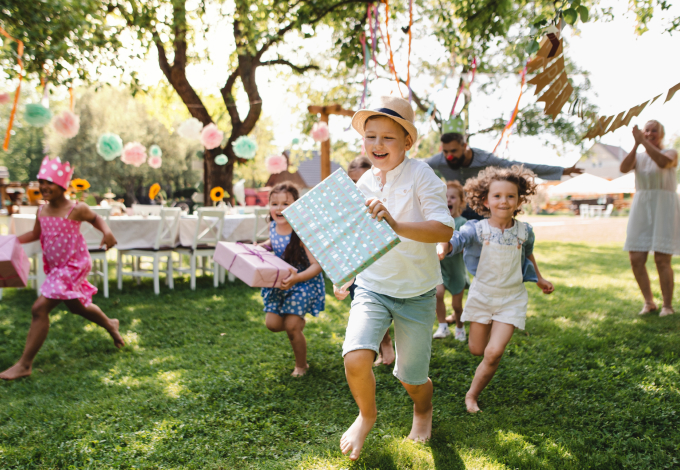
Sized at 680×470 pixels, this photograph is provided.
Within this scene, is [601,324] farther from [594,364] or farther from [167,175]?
[167,175]

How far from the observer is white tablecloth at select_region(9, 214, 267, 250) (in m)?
6.50

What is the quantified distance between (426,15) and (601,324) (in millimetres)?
10693

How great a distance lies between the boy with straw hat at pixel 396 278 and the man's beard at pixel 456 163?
2483 millimetres

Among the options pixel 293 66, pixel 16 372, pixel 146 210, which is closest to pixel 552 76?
pixel 16 372

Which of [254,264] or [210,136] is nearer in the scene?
[254,264]

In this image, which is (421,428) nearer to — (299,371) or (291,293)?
(299,371)

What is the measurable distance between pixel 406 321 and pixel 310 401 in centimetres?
122

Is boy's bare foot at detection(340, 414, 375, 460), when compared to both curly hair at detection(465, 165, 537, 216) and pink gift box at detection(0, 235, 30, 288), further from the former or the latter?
pink gift box at detection(0, 235, 30, 288)

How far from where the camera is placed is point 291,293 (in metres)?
3.63

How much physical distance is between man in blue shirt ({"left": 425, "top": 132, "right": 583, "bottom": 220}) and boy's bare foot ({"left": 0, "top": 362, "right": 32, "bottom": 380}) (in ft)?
13.0

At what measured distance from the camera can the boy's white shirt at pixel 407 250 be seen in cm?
233

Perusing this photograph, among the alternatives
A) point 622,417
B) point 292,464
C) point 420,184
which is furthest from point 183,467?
point 622,417

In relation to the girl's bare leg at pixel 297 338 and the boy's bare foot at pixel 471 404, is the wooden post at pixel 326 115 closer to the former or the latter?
the girl's bare leg at pixel 297 338

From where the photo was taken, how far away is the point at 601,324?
16.2ft
